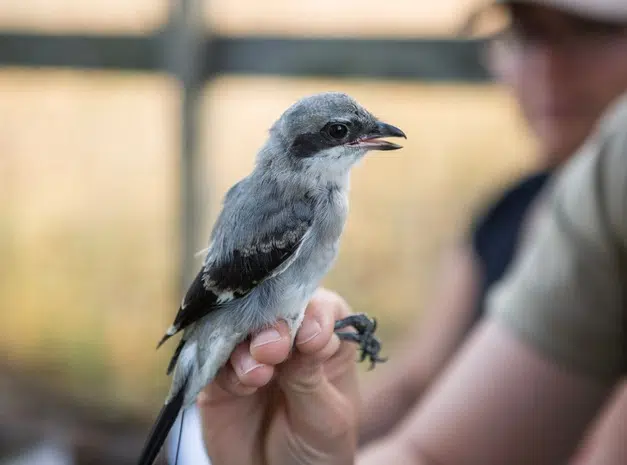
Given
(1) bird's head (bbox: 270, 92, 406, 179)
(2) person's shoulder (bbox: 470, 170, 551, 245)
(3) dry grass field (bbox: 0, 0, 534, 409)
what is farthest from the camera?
(2) person's shoulder (bbox: 470, 170, 551, 245)

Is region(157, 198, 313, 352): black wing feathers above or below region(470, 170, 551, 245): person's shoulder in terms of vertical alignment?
above

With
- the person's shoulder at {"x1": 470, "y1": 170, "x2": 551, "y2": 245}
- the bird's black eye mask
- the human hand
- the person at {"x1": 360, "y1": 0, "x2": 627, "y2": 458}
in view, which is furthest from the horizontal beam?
the human hand

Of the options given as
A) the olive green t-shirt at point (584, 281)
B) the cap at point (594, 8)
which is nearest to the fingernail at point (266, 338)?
the olive green t-shirt at point (584, 281)

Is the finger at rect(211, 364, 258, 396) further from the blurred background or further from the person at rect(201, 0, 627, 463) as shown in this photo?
the blurred background

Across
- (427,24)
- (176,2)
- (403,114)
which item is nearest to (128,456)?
(403,114)

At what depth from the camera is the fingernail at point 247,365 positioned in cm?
91

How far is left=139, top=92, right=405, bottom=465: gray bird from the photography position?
3.08 feet

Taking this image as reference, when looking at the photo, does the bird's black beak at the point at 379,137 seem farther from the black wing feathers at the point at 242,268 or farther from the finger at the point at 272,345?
the finger at the point at 272,345

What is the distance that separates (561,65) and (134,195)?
1.40 metres

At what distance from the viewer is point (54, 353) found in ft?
6.79

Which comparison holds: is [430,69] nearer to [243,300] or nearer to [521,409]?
[521,409]

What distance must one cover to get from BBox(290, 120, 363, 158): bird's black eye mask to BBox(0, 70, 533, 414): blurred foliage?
583mm

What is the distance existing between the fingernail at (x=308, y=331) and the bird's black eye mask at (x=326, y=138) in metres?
0.22

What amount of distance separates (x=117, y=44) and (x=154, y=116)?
254 millimetres
